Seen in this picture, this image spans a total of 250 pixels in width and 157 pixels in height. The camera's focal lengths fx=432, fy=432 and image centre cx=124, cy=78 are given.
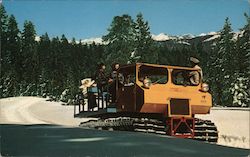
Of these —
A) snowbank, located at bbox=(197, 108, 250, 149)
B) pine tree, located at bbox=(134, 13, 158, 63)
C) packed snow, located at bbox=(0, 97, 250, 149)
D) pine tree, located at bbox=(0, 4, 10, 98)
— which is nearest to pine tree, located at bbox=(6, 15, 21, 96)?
pine tree, located at bbox=(0, 4, 10, 98)

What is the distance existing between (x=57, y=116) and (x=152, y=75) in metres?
3.21

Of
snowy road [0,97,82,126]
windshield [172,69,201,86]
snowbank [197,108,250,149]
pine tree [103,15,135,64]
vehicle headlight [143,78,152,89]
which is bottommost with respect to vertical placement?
snowbank [197,108,250,149]

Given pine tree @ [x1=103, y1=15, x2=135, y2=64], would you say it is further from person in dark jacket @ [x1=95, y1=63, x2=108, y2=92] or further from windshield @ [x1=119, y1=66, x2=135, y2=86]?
person in dark jacket @ [x1=95, y1=63, x2=108, y2=92]

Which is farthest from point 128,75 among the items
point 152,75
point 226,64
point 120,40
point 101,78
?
point 226,64

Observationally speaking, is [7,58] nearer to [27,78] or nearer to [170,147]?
[27,78]

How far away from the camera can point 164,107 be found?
1096 centimetres

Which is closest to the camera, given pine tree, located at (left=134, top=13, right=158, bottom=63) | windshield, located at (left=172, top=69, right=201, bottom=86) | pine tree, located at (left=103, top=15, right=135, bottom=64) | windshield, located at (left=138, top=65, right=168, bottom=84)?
pine tree, located at (left=103, top=15, right=135, bottom=64)

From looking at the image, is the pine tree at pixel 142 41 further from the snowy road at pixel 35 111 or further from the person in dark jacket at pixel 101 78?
the snowy road at pixel 35 111

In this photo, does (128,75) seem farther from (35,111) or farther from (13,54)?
(13,54)

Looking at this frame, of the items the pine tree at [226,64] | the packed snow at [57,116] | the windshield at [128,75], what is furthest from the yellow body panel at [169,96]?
the pine tree at [226,64]

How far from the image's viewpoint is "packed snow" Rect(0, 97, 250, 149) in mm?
9323

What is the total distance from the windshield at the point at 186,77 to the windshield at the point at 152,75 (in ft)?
1.08

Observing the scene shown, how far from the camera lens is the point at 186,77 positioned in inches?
477

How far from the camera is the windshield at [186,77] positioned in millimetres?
11711
